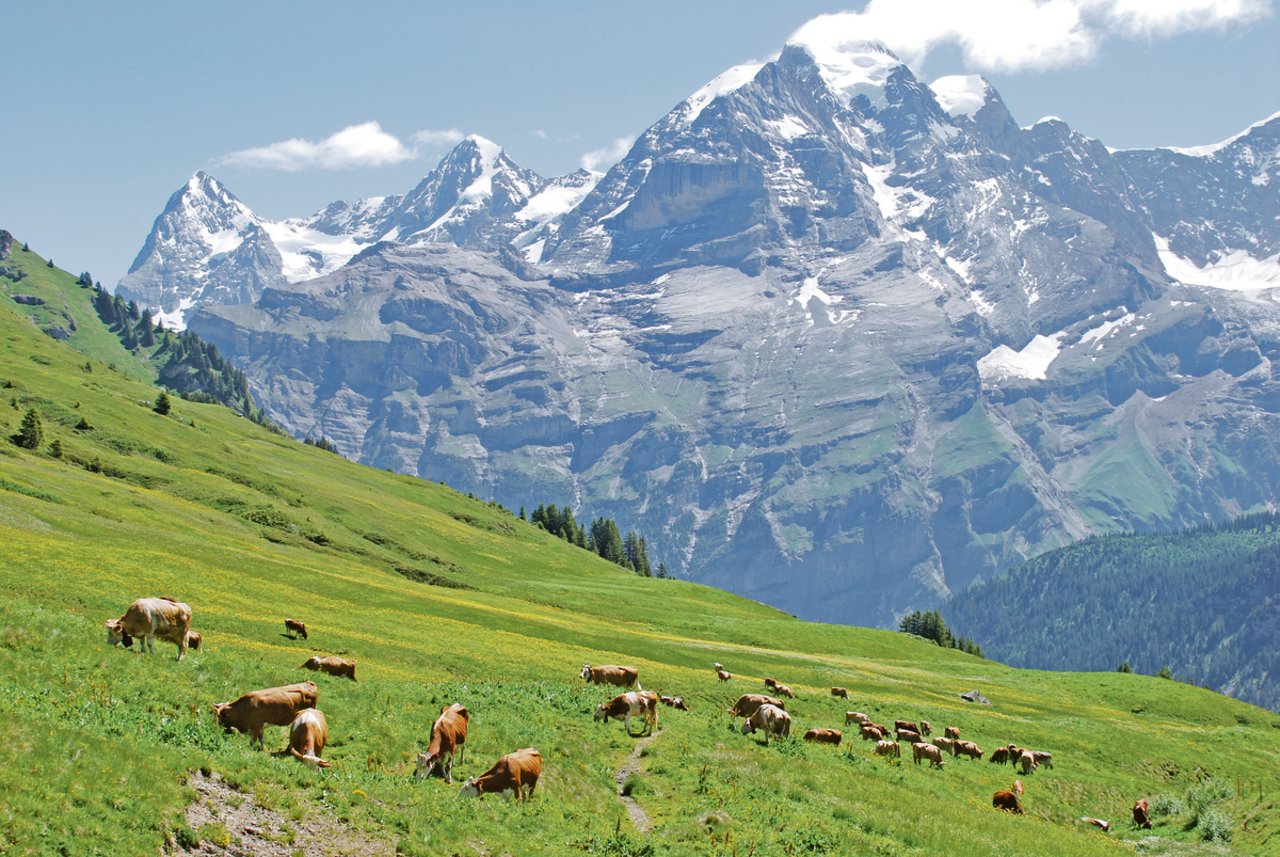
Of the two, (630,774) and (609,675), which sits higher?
(609,675)

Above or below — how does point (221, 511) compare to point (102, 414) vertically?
below

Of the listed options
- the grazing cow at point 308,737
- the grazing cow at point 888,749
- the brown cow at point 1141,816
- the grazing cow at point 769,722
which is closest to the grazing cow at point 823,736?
the grazing cow at point 888,749

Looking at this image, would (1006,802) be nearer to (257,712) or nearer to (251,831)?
(257,712)

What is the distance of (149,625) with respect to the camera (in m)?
35.2

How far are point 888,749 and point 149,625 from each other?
105ft

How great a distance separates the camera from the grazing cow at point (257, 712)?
1129 inches

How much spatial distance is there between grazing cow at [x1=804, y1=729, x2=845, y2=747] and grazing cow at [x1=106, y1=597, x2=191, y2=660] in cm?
2584

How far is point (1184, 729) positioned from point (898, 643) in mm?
40355

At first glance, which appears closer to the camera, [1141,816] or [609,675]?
[1141,816]

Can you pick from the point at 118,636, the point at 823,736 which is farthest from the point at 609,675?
the point at 118,636

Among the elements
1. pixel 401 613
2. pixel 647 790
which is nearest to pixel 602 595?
pixel 401 613

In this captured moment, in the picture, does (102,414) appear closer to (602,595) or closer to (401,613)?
(602,595)

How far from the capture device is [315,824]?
2427 cm

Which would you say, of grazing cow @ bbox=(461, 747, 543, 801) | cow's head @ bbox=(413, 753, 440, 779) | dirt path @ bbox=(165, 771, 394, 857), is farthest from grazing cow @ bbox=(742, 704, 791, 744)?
A: dirt path @ bbox=(165, 771, 394, 857)
